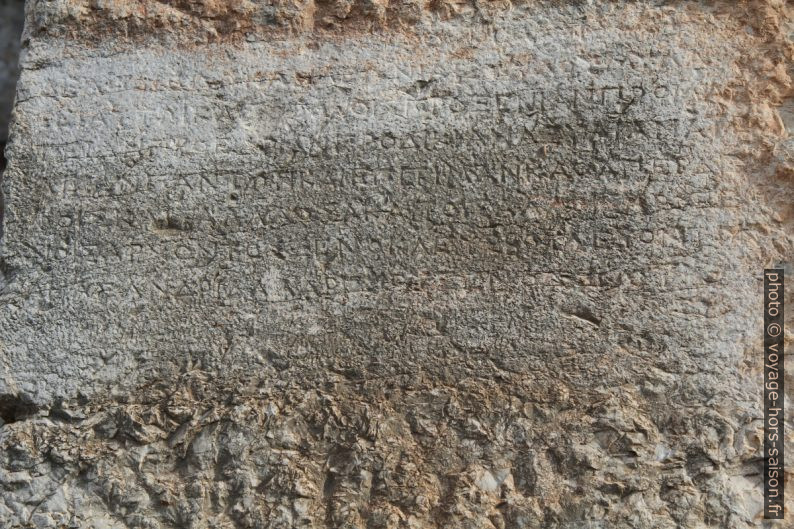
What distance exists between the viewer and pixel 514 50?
113 inches

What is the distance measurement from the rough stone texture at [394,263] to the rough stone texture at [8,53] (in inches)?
30.6

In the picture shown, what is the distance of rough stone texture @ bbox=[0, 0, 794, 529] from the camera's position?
2.66 metres

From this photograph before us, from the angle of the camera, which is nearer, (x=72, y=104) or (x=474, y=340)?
(x=474, y=340)

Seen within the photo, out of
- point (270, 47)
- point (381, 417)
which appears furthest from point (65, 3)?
point (381, 417)

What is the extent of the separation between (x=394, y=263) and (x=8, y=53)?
199cm

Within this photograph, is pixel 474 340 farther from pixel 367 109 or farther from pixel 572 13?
pixel 572 13

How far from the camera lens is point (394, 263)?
2.80m

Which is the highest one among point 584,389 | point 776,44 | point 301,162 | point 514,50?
point 776,44

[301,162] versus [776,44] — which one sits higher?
[776,44]

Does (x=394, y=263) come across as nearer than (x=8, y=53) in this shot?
Yes

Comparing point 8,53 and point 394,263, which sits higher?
point 394,263

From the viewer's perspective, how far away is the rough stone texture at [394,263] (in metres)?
2.66

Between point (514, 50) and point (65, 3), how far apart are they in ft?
4.81

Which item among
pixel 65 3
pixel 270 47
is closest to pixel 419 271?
pixel 270 47
